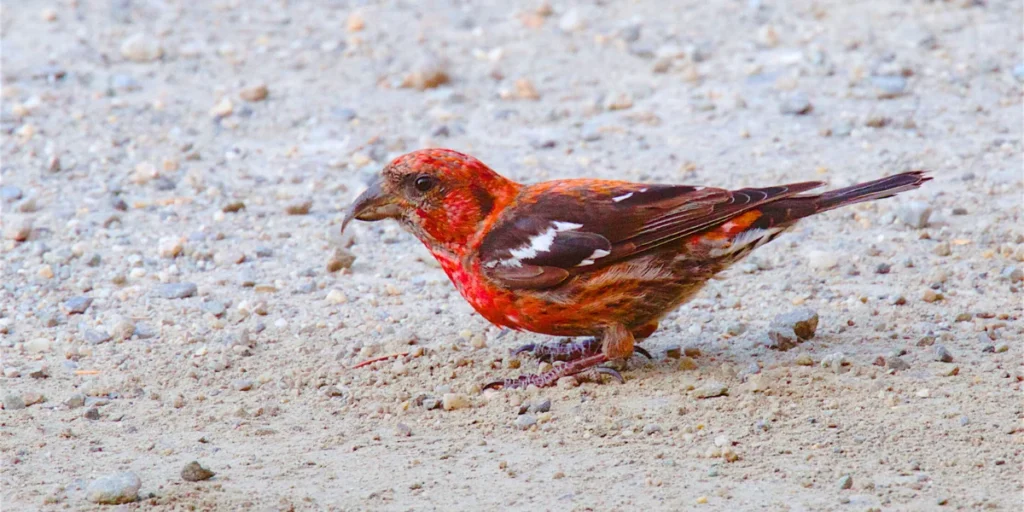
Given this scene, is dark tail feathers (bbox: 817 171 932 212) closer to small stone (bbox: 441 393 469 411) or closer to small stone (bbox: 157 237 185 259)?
small stone (bbox: 441 393 469 411)

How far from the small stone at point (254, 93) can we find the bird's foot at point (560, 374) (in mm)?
4623

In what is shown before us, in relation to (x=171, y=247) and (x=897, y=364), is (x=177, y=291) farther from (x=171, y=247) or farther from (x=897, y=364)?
(x=897, y=364)

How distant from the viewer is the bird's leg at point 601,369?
504cm

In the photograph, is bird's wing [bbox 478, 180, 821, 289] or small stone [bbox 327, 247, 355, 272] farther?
small stone [bbox 327, 247, 355, 272]

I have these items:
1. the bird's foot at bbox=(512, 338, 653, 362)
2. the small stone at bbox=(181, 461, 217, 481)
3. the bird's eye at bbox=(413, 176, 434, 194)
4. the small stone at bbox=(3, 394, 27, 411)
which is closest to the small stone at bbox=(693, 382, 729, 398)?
the bird's foot at bbox=(512, 338, 653, 362)

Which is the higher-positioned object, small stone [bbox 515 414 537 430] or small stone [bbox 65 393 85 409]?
small stone [bbox 65 393 85 409]

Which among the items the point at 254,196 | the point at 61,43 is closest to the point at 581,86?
the point at 254,196

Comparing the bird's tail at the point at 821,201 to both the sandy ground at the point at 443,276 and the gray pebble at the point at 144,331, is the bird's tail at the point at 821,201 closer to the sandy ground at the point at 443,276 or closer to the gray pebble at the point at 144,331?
the sandy ground at the point at 443,276

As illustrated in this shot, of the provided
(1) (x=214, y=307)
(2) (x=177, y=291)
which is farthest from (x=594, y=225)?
(2) (x=177, y=291)

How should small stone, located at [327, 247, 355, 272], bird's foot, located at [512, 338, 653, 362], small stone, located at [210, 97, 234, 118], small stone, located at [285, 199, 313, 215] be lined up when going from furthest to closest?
1. small stone, located at [210, 97, 234, 118]
2. small stone, located at [285, 199, 313, 215]
3. small stone, located at [327, 247, 355, 272]
4. bird's foot, located at [512, 338, 653, 362]

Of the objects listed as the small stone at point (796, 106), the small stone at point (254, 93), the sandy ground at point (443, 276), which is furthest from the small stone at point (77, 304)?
the small stone at point (796, 106)

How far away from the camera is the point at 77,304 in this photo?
5.96m

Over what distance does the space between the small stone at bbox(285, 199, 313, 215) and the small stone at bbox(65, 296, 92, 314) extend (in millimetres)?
1485

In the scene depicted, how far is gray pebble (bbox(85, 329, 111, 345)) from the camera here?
5578 mm
